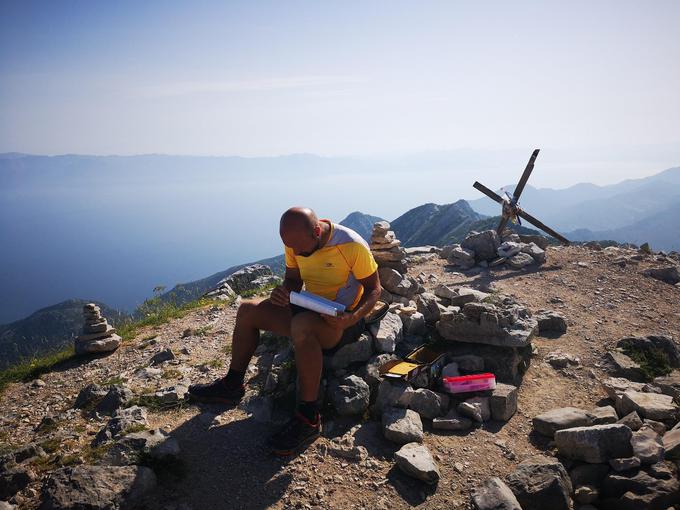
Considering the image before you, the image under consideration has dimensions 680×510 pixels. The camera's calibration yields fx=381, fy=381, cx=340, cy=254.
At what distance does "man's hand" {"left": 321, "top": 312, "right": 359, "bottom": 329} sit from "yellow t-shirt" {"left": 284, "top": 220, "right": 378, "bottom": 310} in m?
0.37

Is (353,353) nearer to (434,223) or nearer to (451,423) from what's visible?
(451,423)

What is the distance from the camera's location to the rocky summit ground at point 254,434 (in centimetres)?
404

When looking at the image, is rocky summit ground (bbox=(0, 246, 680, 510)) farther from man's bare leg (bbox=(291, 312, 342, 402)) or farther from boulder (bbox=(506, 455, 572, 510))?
man's bare leg (bbox=(291, 312, 342, 402))

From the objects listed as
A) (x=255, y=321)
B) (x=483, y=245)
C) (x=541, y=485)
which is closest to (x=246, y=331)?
(x=255, y=321)

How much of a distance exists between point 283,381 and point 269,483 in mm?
1619

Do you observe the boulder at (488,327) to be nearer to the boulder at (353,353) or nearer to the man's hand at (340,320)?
the boulder at (353,353)

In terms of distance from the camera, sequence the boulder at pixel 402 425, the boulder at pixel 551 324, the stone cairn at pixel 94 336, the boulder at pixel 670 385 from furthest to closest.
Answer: the stone cairn at pixel 94 336
the boulder at pixel 551 324
the boulder at pixel 670 385
the boulder at pixel 402 425

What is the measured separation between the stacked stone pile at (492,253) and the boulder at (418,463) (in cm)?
1033

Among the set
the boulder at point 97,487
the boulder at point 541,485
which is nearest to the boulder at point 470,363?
the boulder at point 541,485

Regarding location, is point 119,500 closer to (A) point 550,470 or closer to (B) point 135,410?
(B) point 135,410

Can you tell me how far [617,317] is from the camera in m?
8.98

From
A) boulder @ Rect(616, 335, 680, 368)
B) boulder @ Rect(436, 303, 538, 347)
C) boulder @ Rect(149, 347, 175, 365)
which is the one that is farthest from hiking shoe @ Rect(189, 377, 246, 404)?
boulder @ Rect(616, 335, 680, 368)

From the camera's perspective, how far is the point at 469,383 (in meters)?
5.51

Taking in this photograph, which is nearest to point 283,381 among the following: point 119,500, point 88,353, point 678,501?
point 119,500
